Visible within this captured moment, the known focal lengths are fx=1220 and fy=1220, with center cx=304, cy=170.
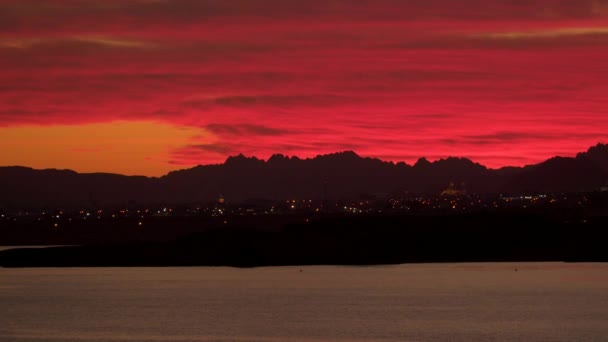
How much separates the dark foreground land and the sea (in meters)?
21.3

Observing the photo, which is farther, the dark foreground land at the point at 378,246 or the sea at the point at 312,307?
the dark foreground land at the point at 378,246

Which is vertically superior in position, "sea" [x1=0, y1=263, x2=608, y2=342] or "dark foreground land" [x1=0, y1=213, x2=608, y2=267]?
"dark foreground land" [x1=0, y1=213, x2=608, y2=267]

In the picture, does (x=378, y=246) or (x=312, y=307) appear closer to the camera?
(x=312, y=307)

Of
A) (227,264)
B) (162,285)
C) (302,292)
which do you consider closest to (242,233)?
(227,264)

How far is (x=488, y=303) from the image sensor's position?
3295 inches

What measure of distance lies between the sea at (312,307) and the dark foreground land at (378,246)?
21250 mm

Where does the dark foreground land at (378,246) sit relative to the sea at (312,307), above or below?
above

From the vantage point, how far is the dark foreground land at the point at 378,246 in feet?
485

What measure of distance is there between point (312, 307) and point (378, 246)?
70414 millimetres

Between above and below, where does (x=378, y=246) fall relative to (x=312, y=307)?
above

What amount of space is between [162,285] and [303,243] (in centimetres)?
4450

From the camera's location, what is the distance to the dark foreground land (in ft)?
485

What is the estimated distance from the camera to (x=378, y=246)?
152 metres

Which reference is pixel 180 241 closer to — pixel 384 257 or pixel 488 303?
pixel 384 257
